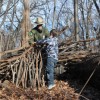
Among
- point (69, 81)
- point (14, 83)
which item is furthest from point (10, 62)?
point (69, 81)

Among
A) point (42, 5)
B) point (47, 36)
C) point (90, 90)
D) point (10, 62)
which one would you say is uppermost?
point (42, 5)

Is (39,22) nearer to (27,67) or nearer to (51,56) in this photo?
(51,56)

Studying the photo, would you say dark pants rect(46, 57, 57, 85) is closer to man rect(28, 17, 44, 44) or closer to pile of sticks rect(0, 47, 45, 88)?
pile of sticks rect(0, 47, 45, 88)

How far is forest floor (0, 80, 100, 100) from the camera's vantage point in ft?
29.7

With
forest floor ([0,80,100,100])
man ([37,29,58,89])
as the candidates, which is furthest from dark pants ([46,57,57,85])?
forest floor ([0,80,100,100])

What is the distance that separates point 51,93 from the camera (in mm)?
9438

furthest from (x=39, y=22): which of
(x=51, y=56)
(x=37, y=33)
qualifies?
(x=51, y=56)

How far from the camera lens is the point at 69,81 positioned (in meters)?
10.9

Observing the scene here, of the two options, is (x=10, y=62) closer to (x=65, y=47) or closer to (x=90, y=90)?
(x=65, y=47)

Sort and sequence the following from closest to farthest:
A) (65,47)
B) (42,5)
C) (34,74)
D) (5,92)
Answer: (5,92), (34,74), (65,47), (42,5)

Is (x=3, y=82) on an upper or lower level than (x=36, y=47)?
lower

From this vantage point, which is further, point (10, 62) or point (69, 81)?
point (69, 81)

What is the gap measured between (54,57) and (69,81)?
1.34m

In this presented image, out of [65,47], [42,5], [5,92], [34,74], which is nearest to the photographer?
[5,92]
